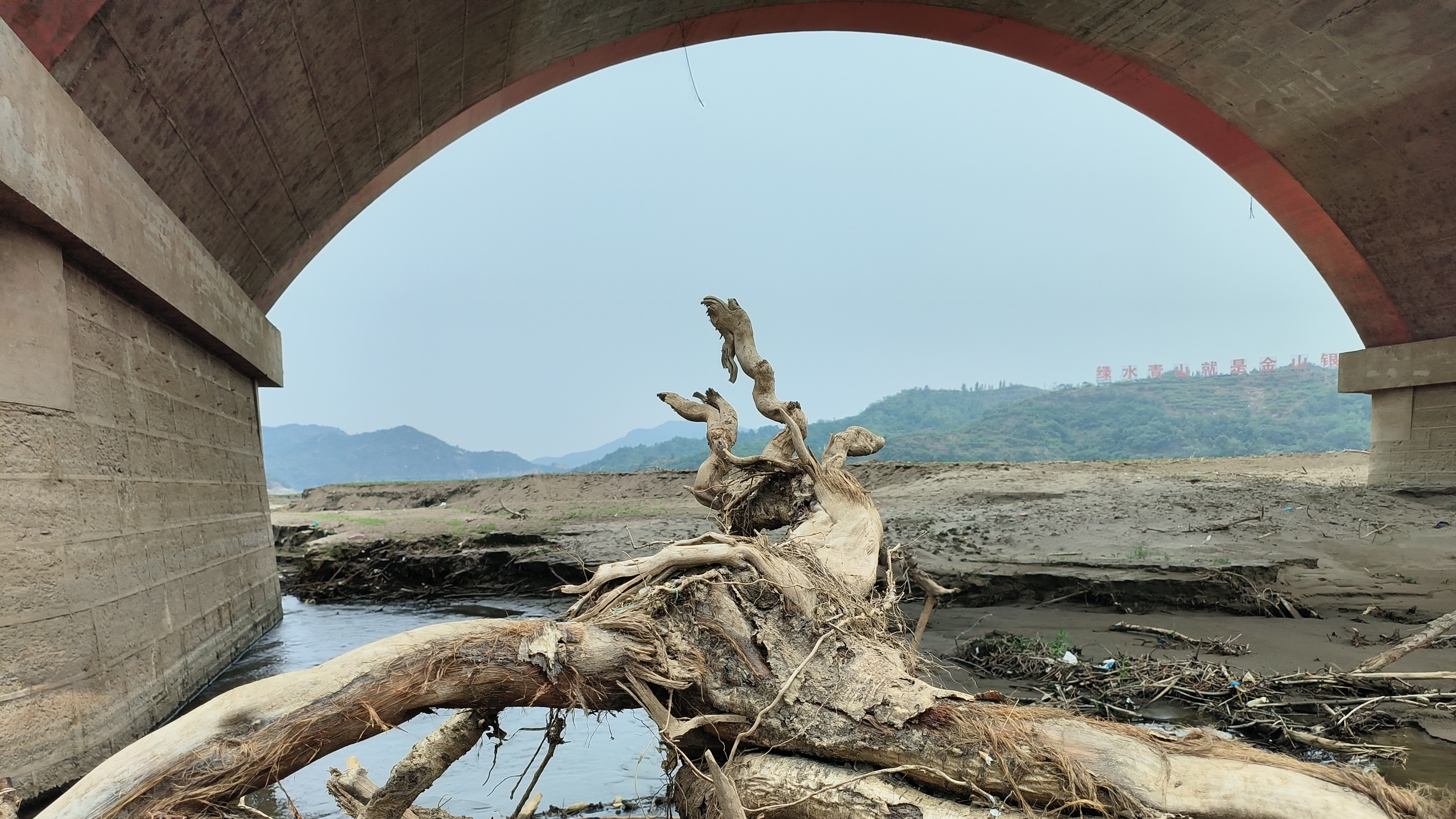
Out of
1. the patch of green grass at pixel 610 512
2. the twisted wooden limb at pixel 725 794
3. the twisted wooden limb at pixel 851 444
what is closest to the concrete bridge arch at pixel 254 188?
the twisted wooden limb at pixel 725 794

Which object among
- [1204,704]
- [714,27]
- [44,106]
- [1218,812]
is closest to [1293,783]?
[1218,812]

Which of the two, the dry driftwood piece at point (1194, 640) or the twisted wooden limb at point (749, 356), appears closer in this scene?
the dry driftwood piece at point (1194, 640)

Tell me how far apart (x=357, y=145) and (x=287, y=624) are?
567 centimetres

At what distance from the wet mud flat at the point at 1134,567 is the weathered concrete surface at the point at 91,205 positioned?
143 inches

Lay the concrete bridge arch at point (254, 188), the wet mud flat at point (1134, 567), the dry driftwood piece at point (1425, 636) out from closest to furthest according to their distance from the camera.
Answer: the concrete bridge arch at point (254, 188) → the dry driftwood piece at point (1425, 636) → the wet mud flat at point (1134, 567)

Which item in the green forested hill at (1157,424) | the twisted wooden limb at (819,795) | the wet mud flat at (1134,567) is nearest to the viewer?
the twisted wooden limb at (819,795)

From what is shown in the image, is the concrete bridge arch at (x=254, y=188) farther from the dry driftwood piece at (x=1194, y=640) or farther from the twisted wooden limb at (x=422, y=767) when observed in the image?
the dry driftwood piece at (x=1194, y=640)

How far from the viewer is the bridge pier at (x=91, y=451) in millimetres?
3809

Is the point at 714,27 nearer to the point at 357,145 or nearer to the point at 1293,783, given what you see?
the point at 357,145

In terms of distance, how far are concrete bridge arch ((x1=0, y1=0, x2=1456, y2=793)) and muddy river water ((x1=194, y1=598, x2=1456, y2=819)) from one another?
29.5 inches

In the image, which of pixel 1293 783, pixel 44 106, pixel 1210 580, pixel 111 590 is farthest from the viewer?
pixel 1210 580

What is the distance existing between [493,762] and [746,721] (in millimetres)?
1639

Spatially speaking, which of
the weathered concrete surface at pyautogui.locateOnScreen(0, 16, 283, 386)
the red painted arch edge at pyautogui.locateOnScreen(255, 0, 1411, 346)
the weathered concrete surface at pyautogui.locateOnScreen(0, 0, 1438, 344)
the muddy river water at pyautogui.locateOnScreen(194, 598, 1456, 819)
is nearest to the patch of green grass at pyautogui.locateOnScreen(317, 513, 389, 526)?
the muddy river water at pyautogui.locateOnScreen(194, 598, 1456, 819)

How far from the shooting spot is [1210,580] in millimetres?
7730
